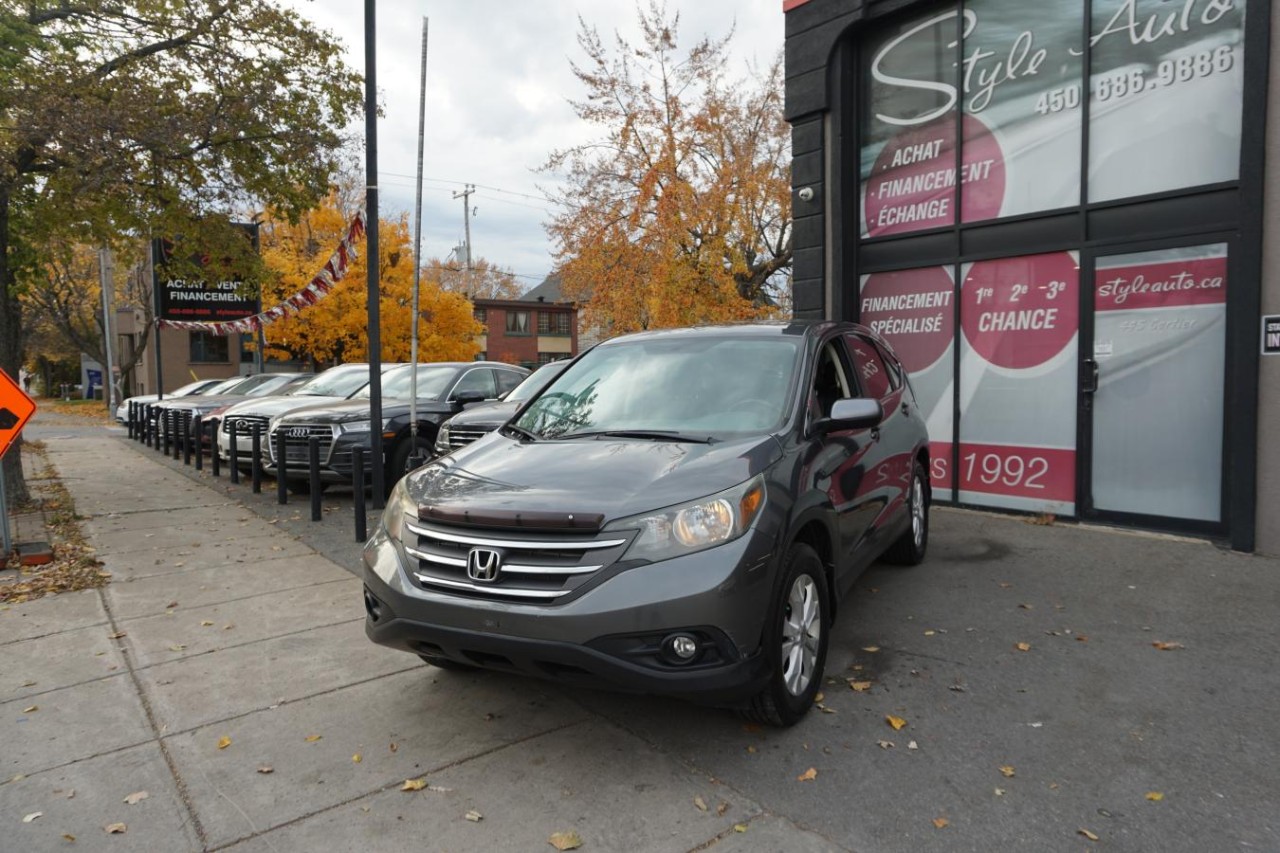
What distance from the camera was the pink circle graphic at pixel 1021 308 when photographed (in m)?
7.39

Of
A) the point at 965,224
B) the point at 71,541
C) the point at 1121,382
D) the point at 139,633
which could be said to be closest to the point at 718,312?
the point at 965,224

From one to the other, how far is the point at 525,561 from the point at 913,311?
6.66 metres

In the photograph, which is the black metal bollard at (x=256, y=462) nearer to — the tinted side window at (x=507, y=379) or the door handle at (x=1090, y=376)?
the tinted side window at (x=507, y=379)

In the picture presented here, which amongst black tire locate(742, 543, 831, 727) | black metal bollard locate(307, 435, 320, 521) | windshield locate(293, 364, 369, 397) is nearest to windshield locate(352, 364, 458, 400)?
windshield locate(293, 364, 369, 397)

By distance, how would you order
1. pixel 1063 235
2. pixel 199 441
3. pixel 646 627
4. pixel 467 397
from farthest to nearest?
pixel 199 441 < pixel 467 397 < pixel 1063 235 < pixel 646 627

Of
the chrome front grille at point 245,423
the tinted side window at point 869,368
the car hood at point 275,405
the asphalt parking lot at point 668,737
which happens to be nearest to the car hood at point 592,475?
the asphalt parking lot at point 668,737

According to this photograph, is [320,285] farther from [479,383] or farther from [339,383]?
[479,383]

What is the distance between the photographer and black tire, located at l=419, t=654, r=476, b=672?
3.46 m

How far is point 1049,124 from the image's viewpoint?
7.48 meters

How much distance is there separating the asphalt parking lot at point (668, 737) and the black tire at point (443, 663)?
0.08 meters

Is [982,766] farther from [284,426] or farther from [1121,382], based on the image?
[284,426]

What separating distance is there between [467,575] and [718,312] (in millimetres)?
19132

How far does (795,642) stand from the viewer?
11.4 feet

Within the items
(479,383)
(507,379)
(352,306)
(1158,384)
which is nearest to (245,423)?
(479,383)
